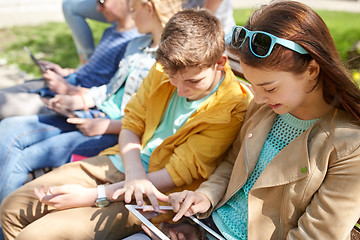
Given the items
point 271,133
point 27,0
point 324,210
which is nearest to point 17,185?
point 271,133

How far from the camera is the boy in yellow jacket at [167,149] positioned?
2.08 m

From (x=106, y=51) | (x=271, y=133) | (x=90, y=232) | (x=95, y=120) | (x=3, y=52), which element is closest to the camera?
(x=271, y=133)

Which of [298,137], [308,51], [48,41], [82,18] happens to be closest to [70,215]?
[298,137]

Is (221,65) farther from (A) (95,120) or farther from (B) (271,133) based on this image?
(A) (95,120)

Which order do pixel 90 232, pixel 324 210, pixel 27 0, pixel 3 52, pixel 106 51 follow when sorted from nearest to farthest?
1. pixel 324 210
2. pixel 90 232
3. pixel 106 51
4. pixel 3 52
5. pixel 27 0

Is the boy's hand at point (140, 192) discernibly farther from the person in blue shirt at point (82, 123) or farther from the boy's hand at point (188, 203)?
the person in blue shirt at point (82, 123)

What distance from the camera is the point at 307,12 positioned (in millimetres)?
1588

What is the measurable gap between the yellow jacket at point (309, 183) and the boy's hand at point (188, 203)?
0.13m

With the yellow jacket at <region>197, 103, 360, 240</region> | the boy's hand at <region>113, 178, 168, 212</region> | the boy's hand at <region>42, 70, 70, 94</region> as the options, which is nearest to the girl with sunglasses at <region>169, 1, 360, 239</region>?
the yellow jacket at <region>197, 103, 360, 240</region>

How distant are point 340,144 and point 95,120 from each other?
1820 mm

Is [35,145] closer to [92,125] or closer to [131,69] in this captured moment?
[92,125]

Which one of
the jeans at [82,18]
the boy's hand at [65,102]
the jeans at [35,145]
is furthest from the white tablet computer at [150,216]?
the jeans at [82,18]

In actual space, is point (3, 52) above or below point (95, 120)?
below

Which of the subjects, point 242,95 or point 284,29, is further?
point 242,95
